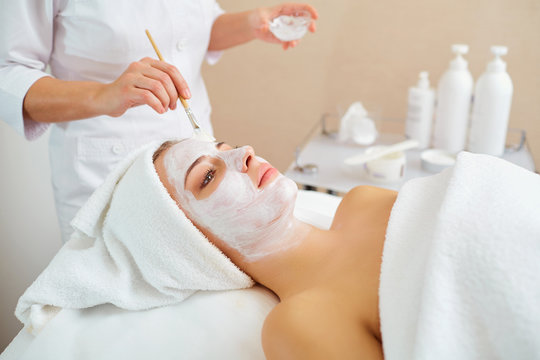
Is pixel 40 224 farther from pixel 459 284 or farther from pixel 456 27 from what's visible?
pixel 456 27

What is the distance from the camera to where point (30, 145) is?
5.53 ft

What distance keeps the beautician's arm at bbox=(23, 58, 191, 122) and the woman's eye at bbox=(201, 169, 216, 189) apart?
0.15m

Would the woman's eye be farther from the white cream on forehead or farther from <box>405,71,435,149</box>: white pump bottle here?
<box>405,71,435,149</box>: white pump bottle

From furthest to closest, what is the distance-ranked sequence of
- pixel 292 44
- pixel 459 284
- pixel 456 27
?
pixel 456 27, pixel 292 44, pixel 459 284

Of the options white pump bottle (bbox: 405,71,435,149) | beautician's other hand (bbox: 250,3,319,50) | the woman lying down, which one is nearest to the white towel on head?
the woman lying down

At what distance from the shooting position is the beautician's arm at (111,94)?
3.21ft

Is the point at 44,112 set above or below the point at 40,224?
above

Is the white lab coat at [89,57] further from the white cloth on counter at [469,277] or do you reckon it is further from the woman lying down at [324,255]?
the white cloth on counter at [469,277]

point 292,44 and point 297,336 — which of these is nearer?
point 297,336

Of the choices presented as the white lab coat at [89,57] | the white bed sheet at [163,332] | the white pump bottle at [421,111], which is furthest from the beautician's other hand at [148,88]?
the white pump bottle at [421,111]

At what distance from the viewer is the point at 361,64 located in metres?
2.14

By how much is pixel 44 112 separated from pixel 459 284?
0.97 metres

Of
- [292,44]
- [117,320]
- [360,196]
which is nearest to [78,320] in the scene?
[117,320]

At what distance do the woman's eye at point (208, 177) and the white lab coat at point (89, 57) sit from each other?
1.44 ft
